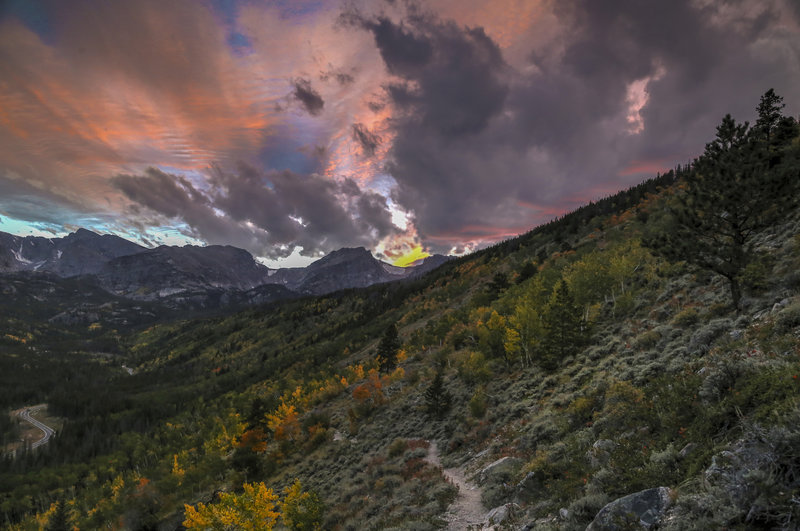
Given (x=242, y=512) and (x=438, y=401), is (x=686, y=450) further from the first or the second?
(x=438, y=401)

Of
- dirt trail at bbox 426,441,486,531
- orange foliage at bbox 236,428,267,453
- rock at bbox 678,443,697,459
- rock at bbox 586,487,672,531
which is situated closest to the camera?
rock at bbox 586,487,672,531

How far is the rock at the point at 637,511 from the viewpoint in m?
7.24

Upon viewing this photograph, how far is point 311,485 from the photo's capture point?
32500 mm

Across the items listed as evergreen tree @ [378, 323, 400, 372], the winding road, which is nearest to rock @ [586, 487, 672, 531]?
evergreen tree @ [378, 323, 400, 372]

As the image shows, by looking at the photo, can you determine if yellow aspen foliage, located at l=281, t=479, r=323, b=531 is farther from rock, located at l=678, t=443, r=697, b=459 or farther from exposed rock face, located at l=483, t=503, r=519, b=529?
rock, located at l=678, t=443, r=697, b=459

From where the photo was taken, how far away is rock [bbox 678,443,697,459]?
29.5 ft

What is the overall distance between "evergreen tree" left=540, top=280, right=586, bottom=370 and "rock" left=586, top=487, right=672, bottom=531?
76.1ft

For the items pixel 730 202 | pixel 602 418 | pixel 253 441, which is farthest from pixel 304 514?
pixel 253 441

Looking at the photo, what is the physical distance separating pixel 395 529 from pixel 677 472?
10.4 m

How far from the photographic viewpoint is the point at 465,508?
1502 cm

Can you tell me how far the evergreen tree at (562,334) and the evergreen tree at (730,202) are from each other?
13.1 m

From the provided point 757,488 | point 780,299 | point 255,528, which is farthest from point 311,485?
point 780,299

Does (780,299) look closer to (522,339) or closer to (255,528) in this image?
(522,339)

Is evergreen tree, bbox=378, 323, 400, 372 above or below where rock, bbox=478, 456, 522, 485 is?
above
